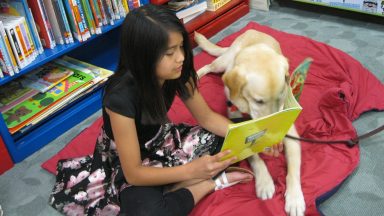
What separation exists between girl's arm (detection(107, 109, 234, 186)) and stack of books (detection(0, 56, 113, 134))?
77 centimetres

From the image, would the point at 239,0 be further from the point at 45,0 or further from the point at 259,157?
the point at 259,157

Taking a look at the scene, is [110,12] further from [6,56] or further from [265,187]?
[265,187]

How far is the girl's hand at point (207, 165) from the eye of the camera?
4.02 ft

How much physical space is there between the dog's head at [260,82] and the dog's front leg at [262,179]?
0.17 m

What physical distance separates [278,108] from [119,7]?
42.2 inches

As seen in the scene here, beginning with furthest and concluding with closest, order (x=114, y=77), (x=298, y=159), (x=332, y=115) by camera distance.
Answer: (x=332, y=115) → (x=298, y=159) → (x=114, y=77)

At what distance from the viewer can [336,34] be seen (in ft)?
8.04

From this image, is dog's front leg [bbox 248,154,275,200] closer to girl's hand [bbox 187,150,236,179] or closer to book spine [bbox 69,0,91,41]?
girl's hand [bbox 187,150,236,179]

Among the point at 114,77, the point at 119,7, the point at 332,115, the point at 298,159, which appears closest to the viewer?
the point at 114,77

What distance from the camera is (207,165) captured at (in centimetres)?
123

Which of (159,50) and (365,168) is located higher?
(159,50)

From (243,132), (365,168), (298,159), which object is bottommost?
(365,168)

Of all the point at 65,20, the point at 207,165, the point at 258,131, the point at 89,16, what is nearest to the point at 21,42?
the point at 65,20

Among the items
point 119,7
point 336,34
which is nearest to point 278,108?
point 119,7
